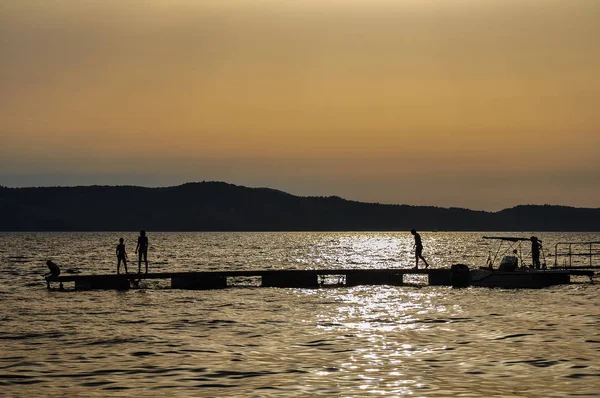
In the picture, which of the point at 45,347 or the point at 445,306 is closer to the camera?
the point at 45,347

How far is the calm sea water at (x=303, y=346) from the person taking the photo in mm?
18531

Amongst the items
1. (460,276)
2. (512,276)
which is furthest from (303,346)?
(460,276)

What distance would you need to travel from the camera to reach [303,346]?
24312 millimetres

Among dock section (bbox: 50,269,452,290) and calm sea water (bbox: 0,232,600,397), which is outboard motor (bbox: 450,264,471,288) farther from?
calm sea water (bbox: 0,232,600,397)

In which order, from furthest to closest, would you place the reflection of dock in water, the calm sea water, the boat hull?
the reflection of dock in water < the boat hull < the calm sea water

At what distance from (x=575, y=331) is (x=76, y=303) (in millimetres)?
23310

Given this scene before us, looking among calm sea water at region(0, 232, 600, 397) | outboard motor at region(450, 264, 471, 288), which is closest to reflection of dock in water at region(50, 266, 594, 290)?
outboard motor at region(450, 264, 471, 288)

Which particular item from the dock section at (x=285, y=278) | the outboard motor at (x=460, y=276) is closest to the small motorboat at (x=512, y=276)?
the outboard motor at (x=460, y=276)

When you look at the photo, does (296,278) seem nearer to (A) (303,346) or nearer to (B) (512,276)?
(B) (512,276)

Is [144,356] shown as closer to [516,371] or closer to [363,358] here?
[363,358]

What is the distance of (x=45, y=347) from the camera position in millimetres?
24719

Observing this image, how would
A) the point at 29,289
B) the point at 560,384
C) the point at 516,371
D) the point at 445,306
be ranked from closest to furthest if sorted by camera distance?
the point at 560,384 < the point at 516,371 < the point at 445,306 < the point at 29,289

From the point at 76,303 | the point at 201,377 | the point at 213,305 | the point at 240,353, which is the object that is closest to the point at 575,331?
the point at 240,353

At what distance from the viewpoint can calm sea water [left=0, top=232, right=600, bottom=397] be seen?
18.5 meters
